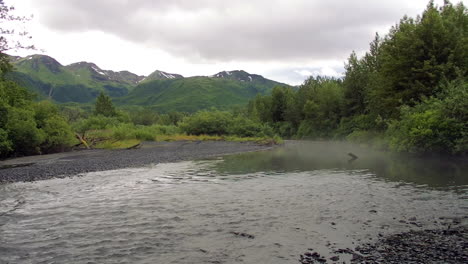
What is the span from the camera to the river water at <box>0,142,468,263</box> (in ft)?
31.7

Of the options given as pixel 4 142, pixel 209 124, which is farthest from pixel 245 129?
pixel 4 142

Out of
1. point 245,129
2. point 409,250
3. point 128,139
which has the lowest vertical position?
point 409,250

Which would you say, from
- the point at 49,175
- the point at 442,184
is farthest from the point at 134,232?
the point at 442,184

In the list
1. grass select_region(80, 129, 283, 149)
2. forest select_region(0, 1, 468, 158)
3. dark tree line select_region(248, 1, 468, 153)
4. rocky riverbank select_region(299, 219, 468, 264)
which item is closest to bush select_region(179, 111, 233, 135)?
grass select_region(80, 129, 283, 149)

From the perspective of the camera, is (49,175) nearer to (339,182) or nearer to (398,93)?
(339,182)

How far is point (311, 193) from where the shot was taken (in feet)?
56.5

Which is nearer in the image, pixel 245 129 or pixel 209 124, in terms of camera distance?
pixel 245 129

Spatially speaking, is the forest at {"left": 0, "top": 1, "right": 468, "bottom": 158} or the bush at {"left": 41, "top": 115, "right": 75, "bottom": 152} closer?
the forest at {"left": 0, "top": 1, "right": 468, "bottom": 158}

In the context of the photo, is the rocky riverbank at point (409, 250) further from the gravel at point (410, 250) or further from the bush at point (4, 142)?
the bush at point (4, 142)

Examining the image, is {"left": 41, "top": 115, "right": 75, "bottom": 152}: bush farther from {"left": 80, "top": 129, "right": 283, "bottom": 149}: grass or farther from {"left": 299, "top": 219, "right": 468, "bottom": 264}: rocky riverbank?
{"left": 299, "top": 219, "right": 468, "bottom": 264}: rocky riverbank

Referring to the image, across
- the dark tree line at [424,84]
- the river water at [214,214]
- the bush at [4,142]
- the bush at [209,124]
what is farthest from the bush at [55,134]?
the bush at [209,124]

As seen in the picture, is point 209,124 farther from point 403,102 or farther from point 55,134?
point 403,102

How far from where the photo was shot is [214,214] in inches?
529

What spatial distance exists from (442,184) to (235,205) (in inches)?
483
